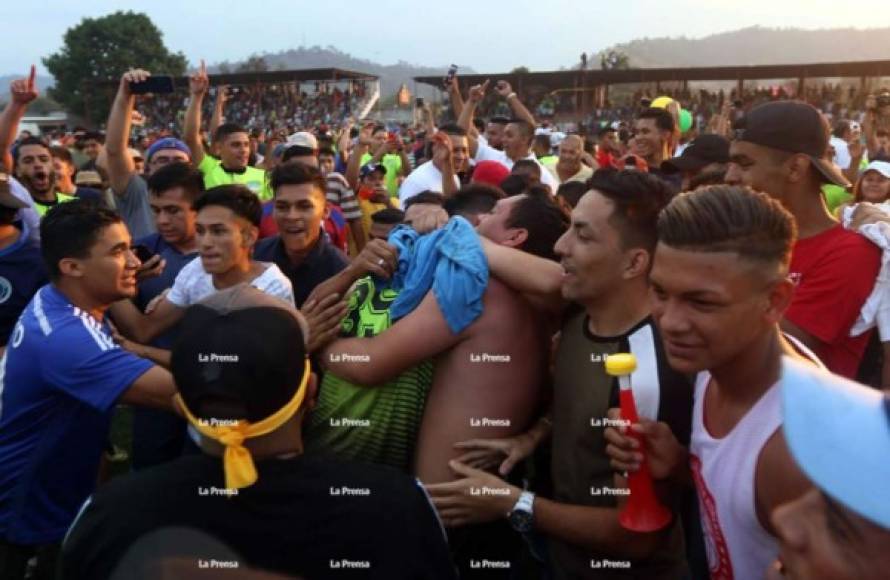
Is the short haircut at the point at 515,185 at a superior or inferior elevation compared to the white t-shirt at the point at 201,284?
superior

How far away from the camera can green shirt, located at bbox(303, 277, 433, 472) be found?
7.36 feet

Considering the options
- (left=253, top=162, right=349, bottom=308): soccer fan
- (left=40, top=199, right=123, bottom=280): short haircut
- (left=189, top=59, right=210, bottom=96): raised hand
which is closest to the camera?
(left=40, top=199, right=123, bottom=280): short haircut

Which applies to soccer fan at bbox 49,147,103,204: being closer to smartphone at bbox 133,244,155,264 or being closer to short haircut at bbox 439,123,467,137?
smartphone at bbox 133,244,155,264

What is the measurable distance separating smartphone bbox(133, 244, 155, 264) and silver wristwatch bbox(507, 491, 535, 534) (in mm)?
2323

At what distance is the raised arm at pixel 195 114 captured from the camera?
620 centimetres

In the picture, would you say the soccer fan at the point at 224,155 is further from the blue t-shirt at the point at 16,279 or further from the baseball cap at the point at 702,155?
the baseball cap at the point at 702,155

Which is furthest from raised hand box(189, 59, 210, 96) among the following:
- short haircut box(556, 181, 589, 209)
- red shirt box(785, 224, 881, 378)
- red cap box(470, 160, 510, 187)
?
red shirt box(785, 224, 881, 378)

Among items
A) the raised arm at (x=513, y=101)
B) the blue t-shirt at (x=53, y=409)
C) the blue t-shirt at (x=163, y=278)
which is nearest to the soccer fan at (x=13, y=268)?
the blue t-shirt at (x=163, y=278)

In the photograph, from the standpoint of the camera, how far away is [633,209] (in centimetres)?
211

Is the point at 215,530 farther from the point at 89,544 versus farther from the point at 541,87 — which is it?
the point at 541,87

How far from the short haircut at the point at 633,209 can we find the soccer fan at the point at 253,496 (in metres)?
0.99

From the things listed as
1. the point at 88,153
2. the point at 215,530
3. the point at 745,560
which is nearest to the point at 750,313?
the point at 745,560

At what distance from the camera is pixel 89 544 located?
1532 millimetres

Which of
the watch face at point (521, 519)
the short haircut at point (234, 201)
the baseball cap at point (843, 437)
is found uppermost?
the baseball cap at point (843, 437)
